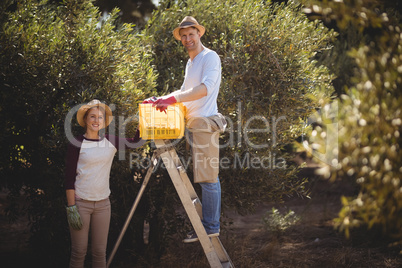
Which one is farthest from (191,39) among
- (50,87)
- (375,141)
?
(375,141)

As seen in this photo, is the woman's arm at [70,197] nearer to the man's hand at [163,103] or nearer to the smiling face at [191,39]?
the man's hand at [163,103]

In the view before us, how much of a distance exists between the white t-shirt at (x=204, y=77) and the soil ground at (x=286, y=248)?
2.31 m

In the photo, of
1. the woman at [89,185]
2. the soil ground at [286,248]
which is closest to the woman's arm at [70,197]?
the woman at [89,185]

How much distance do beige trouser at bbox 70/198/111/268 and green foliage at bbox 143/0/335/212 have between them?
2.01m

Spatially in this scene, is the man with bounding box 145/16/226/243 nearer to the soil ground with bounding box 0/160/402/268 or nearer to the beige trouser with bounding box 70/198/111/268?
the beige trouser with bounding box 70/198/111/268

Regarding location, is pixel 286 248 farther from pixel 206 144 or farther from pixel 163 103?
pixel 163 103

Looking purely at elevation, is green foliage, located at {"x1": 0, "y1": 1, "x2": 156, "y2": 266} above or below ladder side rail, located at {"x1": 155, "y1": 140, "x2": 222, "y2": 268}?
above

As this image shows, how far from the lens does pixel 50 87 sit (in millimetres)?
4801

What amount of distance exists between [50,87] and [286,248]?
459 centimetres

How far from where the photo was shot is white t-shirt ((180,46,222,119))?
14.3 feet

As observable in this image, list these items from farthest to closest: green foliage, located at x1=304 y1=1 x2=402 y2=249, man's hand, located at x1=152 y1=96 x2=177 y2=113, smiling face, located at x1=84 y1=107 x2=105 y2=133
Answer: smiling face, located at x1=84 y1=107 x2=105 y2=133 < man's hand, located at x1=152 y1=96 x2=177 y2=113 < green foliage, located at x1=304 y1=1 x2=402 y2=249

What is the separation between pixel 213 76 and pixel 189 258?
316 cm

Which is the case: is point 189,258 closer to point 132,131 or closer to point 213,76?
point 132,131

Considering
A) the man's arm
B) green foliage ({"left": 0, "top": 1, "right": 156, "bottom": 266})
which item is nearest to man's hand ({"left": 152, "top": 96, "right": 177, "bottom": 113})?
the man's arm
